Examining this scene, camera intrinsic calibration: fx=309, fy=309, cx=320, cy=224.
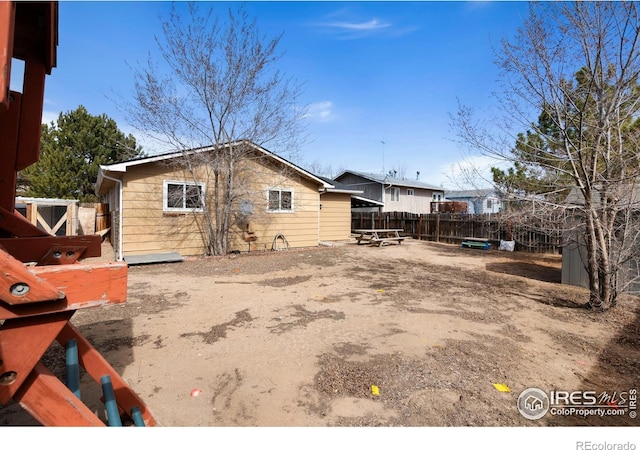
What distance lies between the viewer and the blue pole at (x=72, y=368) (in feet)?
5.96

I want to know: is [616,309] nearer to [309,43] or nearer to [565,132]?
[565,132]

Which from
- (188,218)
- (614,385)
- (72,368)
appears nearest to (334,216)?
(188,218)

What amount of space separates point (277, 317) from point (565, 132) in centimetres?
551

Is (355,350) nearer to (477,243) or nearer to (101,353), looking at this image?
(101,353)

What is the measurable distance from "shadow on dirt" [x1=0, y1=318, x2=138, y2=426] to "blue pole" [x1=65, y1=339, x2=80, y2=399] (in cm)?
70

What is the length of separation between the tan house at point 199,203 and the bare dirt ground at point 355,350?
347 cm

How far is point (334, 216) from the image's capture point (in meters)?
15.6

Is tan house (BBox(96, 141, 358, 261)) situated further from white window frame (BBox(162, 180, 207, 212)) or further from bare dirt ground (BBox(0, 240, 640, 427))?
bare dirt ground (BBox(0, 240, 640, 427))

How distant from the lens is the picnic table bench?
14289 mm

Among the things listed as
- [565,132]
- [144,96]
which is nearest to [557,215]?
[565,132]

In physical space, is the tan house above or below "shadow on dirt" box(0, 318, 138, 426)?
above

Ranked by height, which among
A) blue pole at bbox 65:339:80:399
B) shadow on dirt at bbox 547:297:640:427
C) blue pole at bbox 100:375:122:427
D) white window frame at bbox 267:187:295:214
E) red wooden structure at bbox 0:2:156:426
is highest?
white window frame at bbox 267:187:295:214

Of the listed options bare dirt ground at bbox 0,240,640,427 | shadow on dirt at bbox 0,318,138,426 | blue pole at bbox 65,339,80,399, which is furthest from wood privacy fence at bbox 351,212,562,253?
blue pole at bbox 65,339,80,399

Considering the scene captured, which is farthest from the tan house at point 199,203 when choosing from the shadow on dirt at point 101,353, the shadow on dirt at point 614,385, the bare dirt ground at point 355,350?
the shadow on dirt at point 614,385
